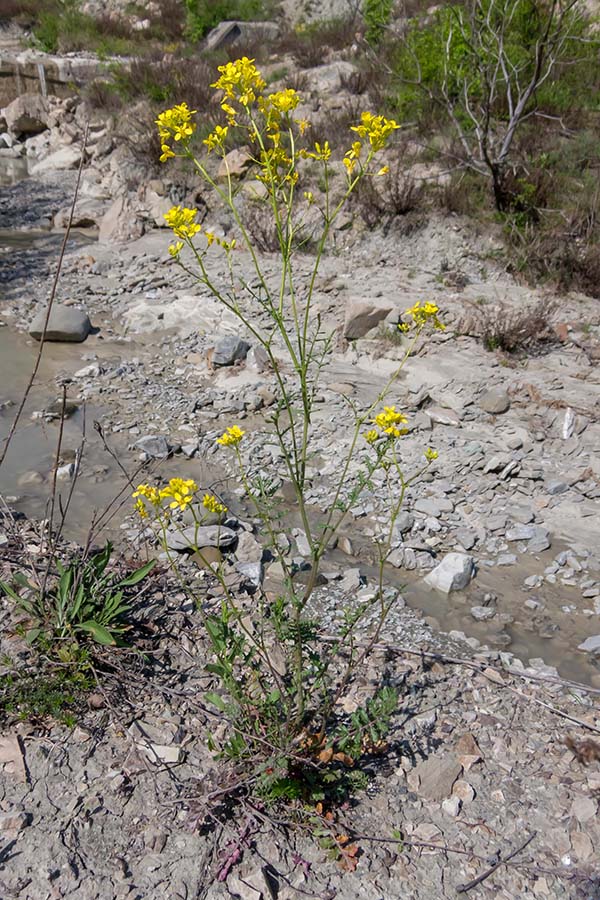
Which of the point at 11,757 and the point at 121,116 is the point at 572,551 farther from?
the point at 121,116

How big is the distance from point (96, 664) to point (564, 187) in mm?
7722

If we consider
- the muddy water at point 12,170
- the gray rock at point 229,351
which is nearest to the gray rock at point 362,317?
the gray rock at point 229,351

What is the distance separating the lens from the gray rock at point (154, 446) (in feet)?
16.8

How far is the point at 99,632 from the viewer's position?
104 inches

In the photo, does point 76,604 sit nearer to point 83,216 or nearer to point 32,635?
point 32,635

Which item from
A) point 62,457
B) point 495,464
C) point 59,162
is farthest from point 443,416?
point 59,162

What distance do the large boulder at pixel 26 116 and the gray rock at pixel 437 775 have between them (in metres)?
17.7

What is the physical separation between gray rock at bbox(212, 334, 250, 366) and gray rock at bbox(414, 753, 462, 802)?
172 inches

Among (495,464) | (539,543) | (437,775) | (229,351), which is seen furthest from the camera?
(229,351)

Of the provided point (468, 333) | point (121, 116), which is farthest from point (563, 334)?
point (121, 116)

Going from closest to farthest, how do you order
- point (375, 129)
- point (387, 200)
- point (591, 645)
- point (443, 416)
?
1. point (375, 129)
2. point (591, 645)
3. point (443, 416)
4. point (387, 200)

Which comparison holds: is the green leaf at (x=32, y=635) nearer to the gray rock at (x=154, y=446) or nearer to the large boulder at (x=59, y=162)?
the gray rock at (x=154, y=446)

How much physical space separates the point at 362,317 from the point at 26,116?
1391cm

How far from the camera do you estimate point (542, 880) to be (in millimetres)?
2197
